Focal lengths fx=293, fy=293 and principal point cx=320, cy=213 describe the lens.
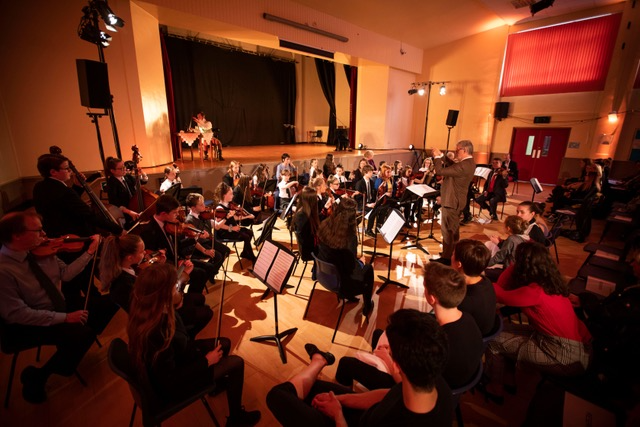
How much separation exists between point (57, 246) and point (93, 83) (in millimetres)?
→ 3049

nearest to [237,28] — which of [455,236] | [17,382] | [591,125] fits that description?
[455,236]

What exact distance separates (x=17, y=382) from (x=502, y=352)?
382 centimetres

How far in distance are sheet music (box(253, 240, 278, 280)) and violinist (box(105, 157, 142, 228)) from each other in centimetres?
227

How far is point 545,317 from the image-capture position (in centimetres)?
201

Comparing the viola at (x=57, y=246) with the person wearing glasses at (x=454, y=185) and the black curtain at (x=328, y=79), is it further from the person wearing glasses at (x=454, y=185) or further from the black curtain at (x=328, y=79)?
the black curtain at (x=328, y=79)

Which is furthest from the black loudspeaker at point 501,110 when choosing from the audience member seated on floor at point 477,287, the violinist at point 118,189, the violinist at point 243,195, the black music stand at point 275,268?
the violinist at point 118,189

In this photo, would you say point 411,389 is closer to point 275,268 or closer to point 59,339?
point 275,268

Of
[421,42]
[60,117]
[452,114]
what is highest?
[421,42]

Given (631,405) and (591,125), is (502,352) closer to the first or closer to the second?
(631,405)

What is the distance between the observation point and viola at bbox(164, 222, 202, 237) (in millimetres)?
2986

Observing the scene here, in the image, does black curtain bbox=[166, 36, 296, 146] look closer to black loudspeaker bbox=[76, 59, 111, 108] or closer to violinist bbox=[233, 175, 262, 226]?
black loudspeaker bbox=[76, 59, 111, 108]

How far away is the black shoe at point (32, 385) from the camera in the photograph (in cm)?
211

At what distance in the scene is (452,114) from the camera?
1066 cm

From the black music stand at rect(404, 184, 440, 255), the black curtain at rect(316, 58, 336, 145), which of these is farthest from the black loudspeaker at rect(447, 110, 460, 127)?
the black music stand at rect(404, 184, 440, 255)
